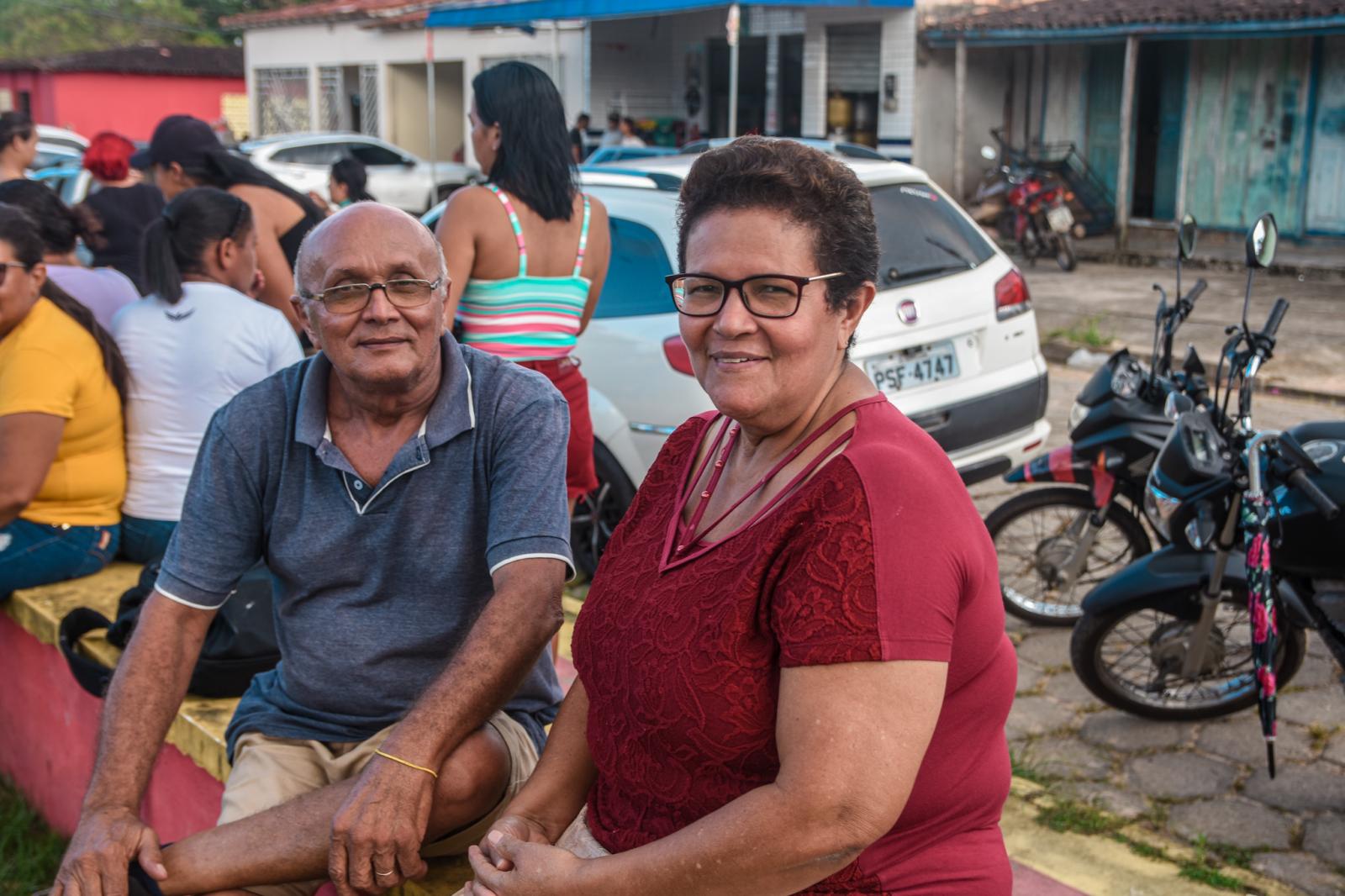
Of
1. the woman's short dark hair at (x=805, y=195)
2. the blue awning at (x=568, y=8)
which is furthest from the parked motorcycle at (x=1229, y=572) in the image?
the blue awning at (x=568, y=8)

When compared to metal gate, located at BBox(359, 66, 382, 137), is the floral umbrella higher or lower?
lower

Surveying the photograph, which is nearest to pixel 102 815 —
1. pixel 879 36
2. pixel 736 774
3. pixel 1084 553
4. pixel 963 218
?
pixel 736 774

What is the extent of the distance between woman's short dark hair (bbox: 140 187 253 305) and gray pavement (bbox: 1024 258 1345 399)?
786 centimetres

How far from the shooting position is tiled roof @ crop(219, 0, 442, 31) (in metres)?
24.6

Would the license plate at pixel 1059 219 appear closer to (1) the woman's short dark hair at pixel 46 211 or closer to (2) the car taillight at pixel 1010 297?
(2) the car taillight at pixel 1010 297

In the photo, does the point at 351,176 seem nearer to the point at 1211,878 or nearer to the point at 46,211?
the point at 46,211

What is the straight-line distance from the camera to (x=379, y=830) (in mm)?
2264

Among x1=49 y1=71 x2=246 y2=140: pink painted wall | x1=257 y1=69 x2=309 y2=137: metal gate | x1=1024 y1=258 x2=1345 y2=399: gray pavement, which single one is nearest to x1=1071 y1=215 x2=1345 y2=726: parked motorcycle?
x1=1024 y1=258 x2=1345 y2=399: gray pavement

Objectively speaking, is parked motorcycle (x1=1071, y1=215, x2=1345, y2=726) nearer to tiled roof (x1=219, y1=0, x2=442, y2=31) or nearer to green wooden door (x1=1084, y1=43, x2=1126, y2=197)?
green wooden door (x1=1084, y1=43, x2=1126, y2=197)

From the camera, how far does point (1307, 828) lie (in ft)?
12.4

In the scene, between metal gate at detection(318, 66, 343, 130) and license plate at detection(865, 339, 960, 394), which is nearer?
license plate at detection(865, 339, 960, 394)

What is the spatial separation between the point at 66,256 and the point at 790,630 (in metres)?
4.63

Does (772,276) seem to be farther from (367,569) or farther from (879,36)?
(879,36)

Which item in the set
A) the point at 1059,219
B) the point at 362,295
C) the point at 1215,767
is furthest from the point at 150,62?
the point at 362,295
